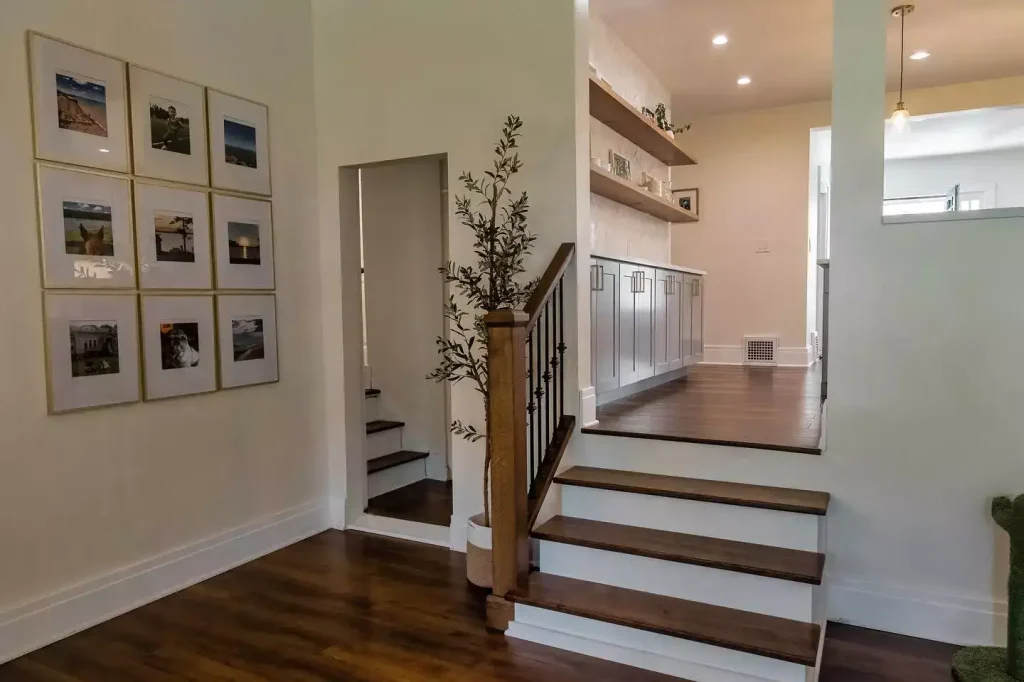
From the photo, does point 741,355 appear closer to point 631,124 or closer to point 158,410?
point 631,124

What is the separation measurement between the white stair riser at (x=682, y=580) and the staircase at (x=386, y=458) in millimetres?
1951

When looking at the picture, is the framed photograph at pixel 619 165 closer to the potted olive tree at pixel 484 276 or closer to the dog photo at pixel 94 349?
the potted olive tree at pixel 484 276

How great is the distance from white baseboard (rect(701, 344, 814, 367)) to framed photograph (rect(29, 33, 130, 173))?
5.87m

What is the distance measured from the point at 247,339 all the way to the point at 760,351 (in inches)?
208

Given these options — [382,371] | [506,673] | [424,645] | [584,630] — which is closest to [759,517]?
[584,630]

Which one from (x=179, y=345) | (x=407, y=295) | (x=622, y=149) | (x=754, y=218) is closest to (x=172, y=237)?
(x=179, y=345)

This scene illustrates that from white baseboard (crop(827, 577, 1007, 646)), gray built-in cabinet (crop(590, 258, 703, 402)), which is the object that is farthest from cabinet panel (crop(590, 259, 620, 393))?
white baseboard (crop(827, 577, 1007, 646))

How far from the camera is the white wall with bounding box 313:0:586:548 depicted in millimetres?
3301

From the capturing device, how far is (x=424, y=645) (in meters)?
2.60

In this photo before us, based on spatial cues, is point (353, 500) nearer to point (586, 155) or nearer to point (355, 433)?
point (355, 433)

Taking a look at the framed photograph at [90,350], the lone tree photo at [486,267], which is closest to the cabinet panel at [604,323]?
the lone tree photo at [486,267]

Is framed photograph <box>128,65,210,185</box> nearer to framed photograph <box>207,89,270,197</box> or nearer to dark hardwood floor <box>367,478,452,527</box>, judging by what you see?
framed photograph <box>207,89,270,197</box>

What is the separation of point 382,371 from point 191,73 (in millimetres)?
2461

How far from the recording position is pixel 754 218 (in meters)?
6.96
